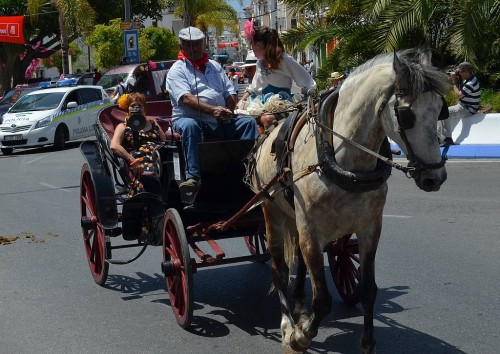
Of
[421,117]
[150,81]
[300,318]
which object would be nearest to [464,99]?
[150,81]

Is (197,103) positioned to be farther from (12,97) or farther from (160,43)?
(160,43)

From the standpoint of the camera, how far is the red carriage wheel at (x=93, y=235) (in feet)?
26.7

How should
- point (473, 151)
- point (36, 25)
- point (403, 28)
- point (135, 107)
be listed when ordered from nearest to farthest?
point (135, 107) → point (473, 151) → point (403, 28) → point (36, 25)

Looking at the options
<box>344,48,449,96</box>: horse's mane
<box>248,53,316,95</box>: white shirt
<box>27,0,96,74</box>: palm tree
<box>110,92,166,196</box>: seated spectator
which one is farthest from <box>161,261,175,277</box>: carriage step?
<box>27,0,96,74</box>: palm tree

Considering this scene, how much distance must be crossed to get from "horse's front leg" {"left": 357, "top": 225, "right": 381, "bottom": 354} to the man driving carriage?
1.89 metres

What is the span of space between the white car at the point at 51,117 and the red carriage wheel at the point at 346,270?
56.0 ft

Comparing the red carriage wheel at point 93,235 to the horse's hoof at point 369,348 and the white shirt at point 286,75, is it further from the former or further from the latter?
the horse's hoof at point 369,348

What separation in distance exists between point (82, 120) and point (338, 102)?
20.6m

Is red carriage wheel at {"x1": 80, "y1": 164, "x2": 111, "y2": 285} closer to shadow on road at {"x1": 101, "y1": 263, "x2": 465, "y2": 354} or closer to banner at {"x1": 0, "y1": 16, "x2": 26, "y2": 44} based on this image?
shadow on road at {"x1": 101, "y1": 263, "x2": 465, "y2": 354}

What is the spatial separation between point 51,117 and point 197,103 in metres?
17.7

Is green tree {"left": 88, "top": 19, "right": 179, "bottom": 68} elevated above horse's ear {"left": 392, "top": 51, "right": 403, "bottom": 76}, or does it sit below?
below

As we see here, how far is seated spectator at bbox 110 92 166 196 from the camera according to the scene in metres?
7.45

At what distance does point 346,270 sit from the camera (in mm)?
7180

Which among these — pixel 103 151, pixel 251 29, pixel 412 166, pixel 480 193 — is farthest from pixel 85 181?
pixel 480 193
